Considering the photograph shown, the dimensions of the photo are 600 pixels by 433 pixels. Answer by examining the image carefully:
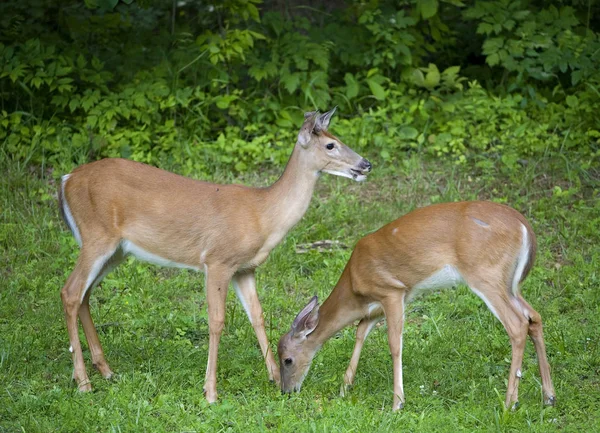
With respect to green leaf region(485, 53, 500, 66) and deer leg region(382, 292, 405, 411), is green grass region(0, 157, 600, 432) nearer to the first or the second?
deer leg region(382, 292, 405, 411)

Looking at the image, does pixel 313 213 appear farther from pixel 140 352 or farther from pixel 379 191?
pixel 140 352

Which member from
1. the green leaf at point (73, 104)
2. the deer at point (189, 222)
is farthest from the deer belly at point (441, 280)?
the green leaf at point (73, 104)

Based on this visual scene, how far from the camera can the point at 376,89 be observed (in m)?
9.78

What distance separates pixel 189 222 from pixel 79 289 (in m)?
0.78

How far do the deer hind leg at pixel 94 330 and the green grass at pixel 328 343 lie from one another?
11 cm

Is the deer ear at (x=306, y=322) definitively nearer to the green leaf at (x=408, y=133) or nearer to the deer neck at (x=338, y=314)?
the deer neck at (x=338, y=314)

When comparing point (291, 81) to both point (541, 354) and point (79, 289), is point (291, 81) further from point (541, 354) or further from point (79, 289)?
point (541, 354)

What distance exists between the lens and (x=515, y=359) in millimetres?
5465

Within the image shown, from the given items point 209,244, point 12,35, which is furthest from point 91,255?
point 12,35

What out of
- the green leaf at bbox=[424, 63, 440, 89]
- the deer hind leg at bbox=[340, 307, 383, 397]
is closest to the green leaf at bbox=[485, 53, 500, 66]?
the green leaf at bbox=[424, 63, 440, 89]

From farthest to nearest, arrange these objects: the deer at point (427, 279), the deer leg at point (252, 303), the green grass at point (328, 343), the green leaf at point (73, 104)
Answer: the green leaf at point (73, 104) < the deer leg at point (252, 303) < the deer at point (427, 279) < the green grass at point (328, 343)

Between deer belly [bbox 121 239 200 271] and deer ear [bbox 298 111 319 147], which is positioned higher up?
deer ear [bbox 298 111 319 147]

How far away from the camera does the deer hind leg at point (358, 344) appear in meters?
5.93

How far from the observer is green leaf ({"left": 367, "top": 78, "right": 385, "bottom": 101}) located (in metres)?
9.74
